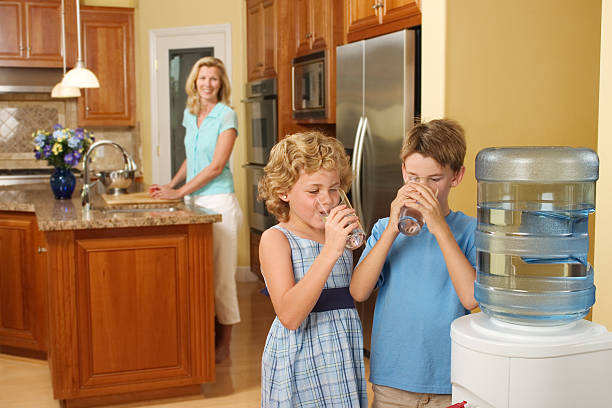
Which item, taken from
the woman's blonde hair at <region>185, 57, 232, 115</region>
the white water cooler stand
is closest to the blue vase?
the woman's blonde hair at <region>185, 57, 232, 115</region>

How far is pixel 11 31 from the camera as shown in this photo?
6039 mm

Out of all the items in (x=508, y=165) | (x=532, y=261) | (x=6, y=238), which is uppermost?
(x=508, y=165)

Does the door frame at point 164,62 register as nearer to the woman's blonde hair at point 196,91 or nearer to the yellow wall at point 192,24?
the yellow wall at point 192,24

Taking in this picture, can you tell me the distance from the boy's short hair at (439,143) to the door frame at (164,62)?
4639mm

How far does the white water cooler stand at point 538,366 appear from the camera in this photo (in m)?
1.03

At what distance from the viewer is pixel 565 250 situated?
3.79 ft

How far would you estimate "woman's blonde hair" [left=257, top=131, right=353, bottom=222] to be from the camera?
155 cm

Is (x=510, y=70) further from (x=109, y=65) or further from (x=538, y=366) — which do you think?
(x=109, y=65)

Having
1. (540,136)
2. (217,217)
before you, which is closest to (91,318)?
(217,217)

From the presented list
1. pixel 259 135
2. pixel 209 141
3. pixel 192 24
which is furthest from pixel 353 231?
pixel 192 24

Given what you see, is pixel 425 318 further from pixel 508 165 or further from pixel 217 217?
pixel 217 217

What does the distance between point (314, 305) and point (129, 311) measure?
5.89ft

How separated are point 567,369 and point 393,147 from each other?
2291 millimetres

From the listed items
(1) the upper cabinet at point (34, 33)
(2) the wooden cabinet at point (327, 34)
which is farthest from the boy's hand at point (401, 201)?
(1) the upper cabinet at point (34, 33)
